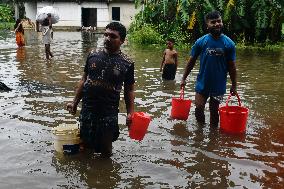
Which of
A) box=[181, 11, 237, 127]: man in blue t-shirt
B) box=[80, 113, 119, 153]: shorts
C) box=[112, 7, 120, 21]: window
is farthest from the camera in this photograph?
box=[112, 7, 120, 21]: window

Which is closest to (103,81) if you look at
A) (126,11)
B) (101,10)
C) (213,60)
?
(213,60)

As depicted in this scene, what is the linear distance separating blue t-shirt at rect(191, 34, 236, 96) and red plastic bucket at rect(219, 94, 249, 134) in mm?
309

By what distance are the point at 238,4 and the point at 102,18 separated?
2028 centimetres

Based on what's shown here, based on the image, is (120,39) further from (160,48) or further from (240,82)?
(160,48)

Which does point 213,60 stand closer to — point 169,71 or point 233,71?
point 233,71

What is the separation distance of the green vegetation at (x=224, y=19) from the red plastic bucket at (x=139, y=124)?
15.2 meters

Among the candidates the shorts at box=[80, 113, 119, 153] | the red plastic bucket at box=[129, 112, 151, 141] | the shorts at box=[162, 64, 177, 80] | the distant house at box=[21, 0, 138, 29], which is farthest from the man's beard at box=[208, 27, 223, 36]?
the distant house at box=[21, 0, 138, 29]

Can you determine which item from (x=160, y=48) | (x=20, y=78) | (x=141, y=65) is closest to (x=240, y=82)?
(x=141, y=65)

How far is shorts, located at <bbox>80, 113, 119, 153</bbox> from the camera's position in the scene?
16.0ft

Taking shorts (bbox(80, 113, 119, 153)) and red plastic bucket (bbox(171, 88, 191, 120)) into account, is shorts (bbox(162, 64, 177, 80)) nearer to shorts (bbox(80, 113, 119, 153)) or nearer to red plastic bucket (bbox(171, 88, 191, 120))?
red plastic bucket (bbox(171, 88, 191, 120))

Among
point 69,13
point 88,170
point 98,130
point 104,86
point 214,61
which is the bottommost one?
point 88,170

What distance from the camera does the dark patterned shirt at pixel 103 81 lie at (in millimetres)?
4820

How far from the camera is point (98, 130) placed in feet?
16.0

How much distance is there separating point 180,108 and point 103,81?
2381 mm
